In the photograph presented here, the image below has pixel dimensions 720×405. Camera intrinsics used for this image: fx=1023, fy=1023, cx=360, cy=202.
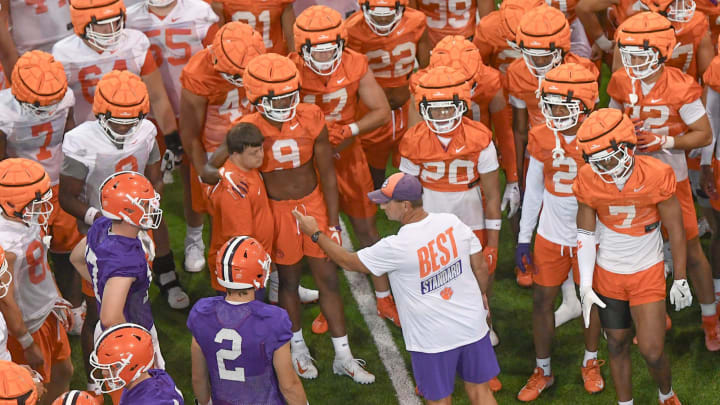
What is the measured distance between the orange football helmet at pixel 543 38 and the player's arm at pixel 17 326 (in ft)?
12.1

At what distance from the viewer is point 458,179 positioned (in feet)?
22.5

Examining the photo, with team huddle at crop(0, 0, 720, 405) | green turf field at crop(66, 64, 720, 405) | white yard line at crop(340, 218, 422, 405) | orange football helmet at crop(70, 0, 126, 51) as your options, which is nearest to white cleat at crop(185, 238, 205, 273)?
team huddle at crop(0, 0, 720, 405)

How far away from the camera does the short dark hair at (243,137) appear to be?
6.43m

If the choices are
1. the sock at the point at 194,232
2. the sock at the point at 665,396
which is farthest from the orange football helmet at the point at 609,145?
the sock at the point at 194,232

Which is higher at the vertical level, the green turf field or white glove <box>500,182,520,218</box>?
white glove <box>500,182,520,218</box>

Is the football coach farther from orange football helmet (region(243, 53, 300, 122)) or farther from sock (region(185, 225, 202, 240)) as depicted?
sock (region(185, 225, 202, 240))

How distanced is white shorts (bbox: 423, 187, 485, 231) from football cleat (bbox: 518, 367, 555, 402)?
1136 millimetres

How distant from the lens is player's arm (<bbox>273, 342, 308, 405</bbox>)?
5340 mm

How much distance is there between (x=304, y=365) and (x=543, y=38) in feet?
9.42

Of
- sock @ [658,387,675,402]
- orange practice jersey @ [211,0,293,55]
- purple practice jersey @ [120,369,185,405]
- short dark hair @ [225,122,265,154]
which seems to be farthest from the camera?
orange practice jersey @ [211,0,293,55]

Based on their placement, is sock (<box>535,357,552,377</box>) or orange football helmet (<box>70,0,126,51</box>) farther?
orange football helmet (<box>70,0,126,51</box>)

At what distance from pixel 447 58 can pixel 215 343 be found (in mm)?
2834

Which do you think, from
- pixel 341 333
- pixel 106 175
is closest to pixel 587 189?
pixel 341 333

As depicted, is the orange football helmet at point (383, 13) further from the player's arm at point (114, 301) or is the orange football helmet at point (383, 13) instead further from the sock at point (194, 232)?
the player's arm at point (114, 301)
